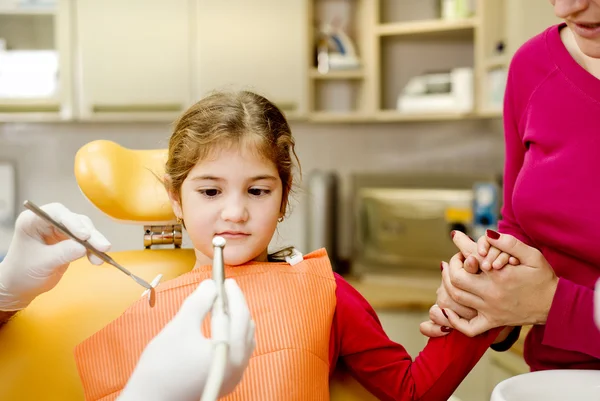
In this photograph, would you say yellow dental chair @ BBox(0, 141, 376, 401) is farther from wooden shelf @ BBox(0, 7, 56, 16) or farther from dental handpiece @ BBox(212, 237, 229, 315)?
wooden shelf @ BBox(0, 7, 56, 16)

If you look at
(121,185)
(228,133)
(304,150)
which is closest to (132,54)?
(304,150)

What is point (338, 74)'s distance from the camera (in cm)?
298

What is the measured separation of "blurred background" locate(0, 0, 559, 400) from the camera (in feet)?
9.05

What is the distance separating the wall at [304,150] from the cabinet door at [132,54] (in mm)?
404

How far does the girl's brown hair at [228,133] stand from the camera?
1.17 metres

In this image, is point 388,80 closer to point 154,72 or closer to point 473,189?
point 473,189

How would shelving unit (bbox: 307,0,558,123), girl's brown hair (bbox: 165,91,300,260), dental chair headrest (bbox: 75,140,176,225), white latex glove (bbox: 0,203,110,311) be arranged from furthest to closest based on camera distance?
1. shelving unit (bbox: 307,0,558,123)
2. dental chair headrest (bbox: 75,140,176,225)
3. girl's brown hair (bbox: 165,91,300,260)
4. white latex glove (bbox: 0,203,110,311)

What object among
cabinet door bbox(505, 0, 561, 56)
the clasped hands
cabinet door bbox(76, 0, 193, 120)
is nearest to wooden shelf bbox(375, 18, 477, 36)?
cabinet door bbox(505, 0, 561, 56)

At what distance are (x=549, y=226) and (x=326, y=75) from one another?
6.49 ft

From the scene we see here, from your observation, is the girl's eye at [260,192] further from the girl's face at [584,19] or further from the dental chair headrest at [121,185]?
the girl's face at [584,19]

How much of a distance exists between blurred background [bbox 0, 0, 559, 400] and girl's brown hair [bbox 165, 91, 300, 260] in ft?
5.05

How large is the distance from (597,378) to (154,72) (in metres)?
2.28

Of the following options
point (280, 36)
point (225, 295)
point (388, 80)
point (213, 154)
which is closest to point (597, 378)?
point (225, 295)

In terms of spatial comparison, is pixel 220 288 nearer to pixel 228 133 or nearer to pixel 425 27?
pixel 228 133
